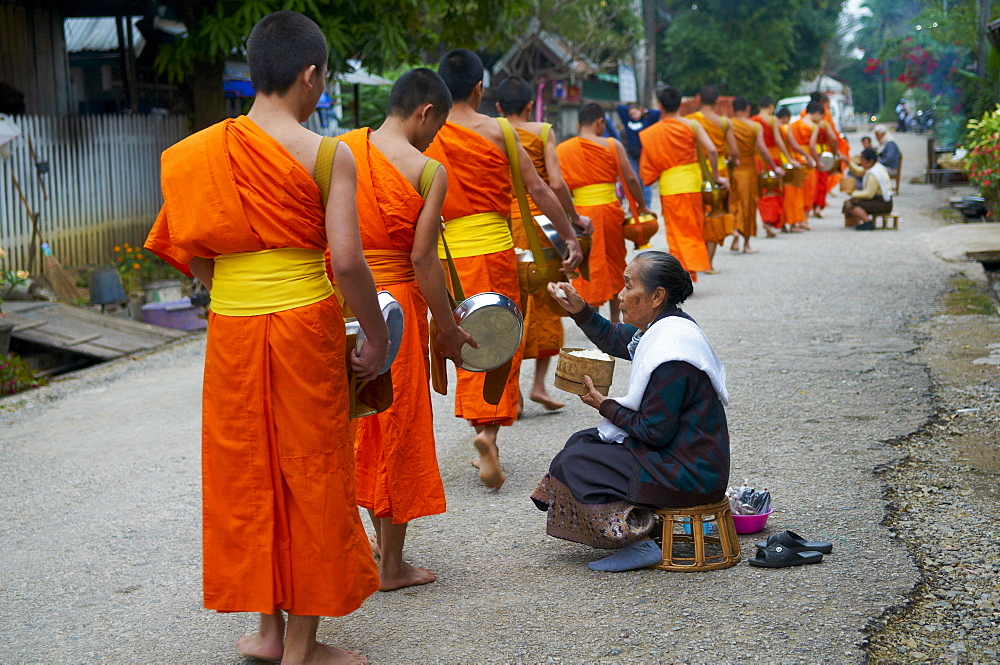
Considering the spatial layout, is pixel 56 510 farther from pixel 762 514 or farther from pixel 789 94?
pixel 789 94

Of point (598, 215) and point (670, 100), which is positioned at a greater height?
point (670, 100)

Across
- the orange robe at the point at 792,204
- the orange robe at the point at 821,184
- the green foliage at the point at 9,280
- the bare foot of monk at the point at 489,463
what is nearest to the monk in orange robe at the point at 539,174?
the bare foot of monk at the point at 489,463

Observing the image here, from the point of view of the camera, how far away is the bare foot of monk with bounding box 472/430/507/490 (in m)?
4.69

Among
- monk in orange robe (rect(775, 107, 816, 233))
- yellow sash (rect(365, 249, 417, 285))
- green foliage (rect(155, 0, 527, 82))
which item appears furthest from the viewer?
monk in orange robe (rect(775, 107, 816, 233))

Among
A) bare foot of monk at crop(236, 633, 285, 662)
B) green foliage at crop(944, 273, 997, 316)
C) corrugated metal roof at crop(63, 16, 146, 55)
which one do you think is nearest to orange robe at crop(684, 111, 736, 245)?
green foliage at crop(944, 273, 997, 316)

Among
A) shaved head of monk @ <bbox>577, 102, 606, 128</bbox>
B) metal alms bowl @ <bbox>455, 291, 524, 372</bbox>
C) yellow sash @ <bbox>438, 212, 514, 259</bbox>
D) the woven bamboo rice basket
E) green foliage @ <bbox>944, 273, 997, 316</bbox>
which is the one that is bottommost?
green foliage @ <bbox>944, 273, 997, 316</bbox>

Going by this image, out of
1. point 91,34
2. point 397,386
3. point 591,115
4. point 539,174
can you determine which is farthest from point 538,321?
point 91,34

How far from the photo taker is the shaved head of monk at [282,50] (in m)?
2.88

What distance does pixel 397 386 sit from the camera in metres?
3.61

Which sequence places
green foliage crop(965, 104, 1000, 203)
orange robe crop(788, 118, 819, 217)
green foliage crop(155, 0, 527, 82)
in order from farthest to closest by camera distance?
orange robe crop(788, 118, 819, 217) < green foliage crop(965, 104, 1000, 203) < green foliage crop(155, 0, 527, 82)

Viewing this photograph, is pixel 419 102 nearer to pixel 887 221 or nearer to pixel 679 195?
pixel 679 195

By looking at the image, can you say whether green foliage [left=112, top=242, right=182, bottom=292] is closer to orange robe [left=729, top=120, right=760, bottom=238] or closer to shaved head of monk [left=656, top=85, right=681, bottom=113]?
shaved head of monk [left=656, top=85, right=681, bottom=113]

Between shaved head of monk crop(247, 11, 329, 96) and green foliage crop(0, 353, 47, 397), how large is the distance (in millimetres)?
5580

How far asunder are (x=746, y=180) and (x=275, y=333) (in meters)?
10.5
